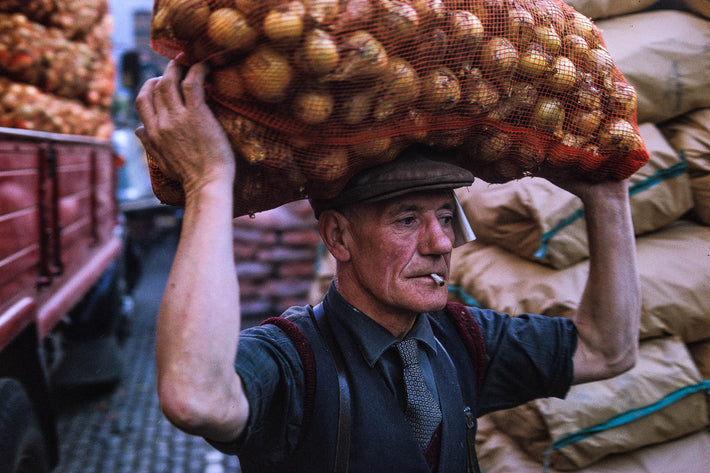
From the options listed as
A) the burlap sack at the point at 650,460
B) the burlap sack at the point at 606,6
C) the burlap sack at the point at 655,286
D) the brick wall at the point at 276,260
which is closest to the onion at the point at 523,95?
the burlap sack at the point at 655,286

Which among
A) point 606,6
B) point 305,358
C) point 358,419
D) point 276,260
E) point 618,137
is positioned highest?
point 606,6

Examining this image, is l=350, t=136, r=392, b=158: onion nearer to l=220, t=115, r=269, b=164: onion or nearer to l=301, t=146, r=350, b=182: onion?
l=301, t=146, r=350, b=182: onion

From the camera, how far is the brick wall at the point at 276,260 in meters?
6.69

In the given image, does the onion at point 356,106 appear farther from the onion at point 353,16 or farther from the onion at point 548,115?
the onion at point 548,115

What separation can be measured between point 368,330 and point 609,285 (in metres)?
0.75

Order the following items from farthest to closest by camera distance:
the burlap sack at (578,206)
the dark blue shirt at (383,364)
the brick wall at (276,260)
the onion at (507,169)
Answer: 1. the brick wall at (276,260)
2. the burlap sack at (578,206)
3. the onion at (507,169)
4. the dark blue shirt at (383,364)

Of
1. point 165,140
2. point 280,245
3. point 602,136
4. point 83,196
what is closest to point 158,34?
point 165,140

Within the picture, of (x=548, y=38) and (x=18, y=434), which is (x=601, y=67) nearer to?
(x=548, y=38)

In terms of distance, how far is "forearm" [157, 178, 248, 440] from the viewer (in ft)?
3.58

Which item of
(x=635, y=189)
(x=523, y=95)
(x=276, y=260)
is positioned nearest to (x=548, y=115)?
(x=523, y=95)

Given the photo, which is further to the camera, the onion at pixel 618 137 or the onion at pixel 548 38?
the onion at pixel 618 137

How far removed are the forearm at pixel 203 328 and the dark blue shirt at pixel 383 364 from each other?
0.12m

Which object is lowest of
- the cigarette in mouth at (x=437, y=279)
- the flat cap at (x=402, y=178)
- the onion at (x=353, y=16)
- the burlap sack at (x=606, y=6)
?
the cigarette in mouth at (x=437, y=279)

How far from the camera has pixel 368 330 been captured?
61.2 inches
